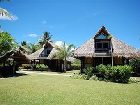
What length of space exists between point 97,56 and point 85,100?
754 inches

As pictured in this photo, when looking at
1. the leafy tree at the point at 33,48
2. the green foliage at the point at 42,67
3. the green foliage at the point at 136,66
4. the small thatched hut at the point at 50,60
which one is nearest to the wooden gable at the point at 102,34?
the green foliage at the point at 136,66

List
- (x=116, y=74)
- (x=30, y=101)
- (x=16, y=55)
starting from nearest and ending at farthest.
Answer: (x=30, y=101) < (x=116, y=74) < (x=16, y=55)

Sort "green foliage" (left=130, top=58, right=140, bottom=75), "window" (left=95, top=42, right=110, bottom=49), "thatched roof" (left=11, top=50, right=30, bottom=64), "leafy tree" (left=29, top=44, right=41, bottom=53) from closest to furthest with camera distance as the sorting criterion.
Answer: "window" (left=95, top=42, right=110, bottom=49), "green foliage" (left=130, top=58, right=140, bottom=75), "thatched roof" (left=11, top=50, right=30, bottom=64), "leafy tree" (left=29, top=44, right=41, bottom=53)


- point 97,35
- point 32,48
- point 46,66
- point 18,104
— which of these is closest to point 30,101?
point 18,104

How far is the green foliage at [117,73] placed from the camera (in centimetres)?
2427

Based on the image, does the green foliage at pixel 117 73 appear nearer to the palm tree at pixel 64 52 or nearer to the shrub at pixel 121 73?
the shrub at pixel 121 73

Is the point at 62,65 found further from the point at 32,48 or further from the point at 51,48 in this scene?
the point at 32,48

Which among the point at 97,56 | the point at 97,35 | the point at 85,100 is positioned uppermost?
the point at 97,35

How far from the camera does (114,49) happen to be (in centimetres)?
3222

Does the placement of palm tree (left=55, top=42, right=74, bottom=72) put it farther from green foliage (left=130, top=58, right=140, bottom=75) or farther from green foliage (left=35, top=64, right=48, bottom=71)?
green foliage (left=130, top=58, right=140, bottom=75)

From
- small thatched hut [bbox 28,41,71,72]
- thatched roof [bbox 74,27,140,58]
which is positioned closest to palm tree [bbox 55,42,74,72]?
small thatched hut [bbox 28,41,71,72]

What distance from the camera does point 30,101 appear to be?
12.1 metres

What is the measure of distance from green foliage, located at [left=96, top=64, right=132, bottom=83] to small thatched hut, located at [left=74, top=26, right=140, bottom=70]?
5.99m

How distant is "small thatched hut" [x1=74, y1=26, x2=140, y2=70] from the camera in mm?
31948
